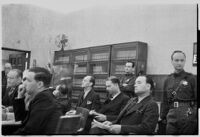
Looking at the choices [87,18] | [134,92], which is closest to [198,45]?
[134,92]

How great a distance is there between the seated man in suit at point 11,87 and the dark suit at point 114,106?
1.09m

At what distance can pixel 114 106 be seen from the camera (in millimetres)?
3092

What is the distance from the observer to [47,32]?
10.9 ft

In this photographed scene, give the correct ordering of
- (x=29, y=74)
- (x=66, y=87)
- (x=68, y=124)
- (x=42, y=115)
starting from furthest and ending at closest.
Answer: (x=66, y=87) < (x=29, y=74) < (x=68, y=124) < (x=42, y=115)

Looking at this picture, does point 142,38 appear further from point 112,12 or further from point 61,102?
point 61,102

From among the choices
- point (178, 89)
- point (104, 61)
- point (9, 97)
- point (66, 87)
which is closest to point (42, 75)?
point (66, 87)

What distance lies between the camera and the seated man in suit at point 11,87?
3.08 metres

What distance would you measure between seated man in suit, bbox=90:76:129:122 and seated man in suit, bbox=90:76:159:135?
6 cm

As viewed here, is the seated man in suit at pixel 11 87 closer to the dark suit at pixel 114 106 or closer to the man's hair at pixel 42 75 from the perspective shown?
the man's hair at pixel 42 75

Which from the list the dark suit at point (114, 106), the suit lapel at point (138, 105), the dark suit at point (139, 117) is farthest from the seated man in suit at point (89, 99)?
the suit lapel at point (138, 105)

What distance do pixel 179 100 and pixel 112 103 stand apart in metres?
0.83

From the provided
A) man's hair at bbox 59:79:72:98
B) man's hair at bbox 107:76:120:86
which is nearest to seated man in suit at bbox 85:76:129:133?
man's hair at bbox 107:76:120:86

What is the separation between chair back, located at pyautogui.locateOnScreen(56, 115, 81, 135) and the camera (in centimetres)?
267

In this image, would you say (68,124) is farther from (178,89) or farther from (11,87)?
(178,89)
